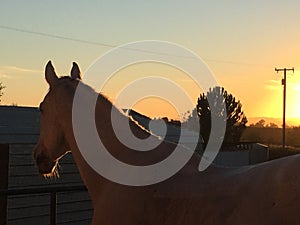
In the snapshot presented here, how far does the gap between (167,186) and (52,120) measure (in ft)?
4.59

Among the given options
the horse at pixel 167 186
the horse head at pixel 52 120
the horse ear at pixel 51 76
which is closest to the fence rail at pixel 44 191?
the horse at pixel 167 186

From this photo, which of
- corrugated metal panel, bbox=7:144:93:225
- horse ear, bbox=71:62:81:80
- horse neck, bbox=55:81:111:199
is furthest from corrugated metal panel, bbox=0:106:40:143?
horse neck, bbox=55:81:111:199

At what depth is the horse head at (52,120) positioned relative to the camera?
395cm

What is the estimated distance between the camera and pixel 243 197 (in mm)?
2428

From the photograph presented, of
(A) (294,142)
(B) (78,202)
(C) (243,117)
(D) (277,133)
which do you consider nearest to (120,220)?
(B) (78,202)

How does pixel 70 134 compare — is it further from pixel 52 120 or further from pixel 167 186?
pixel 167 186

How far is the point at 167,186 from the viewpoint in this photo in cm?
296

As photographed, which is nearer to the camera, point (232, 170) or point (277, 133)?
point (232, 170)

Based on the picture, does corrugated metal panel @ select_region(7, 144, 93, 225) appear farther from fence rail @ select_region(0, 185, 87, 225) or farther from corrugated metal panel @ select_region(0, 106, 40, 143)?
fence rail @ select_region(0, 185, 87, 225)

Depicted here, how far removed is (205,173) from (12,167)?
6533 mm

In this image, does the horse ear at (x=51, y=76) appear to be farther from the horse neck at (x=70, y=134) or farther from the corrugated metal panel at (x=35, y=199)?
the corrugated metal panel at (x=35, y=199)

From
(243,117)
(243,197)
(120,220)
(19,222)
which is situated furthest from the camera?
(243,117)

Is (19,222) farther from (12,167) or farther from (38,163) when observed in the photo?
(38,163)

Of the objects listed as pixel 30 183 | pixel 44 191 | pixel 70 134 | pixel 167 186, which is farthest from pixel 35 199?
pixel 167 186
